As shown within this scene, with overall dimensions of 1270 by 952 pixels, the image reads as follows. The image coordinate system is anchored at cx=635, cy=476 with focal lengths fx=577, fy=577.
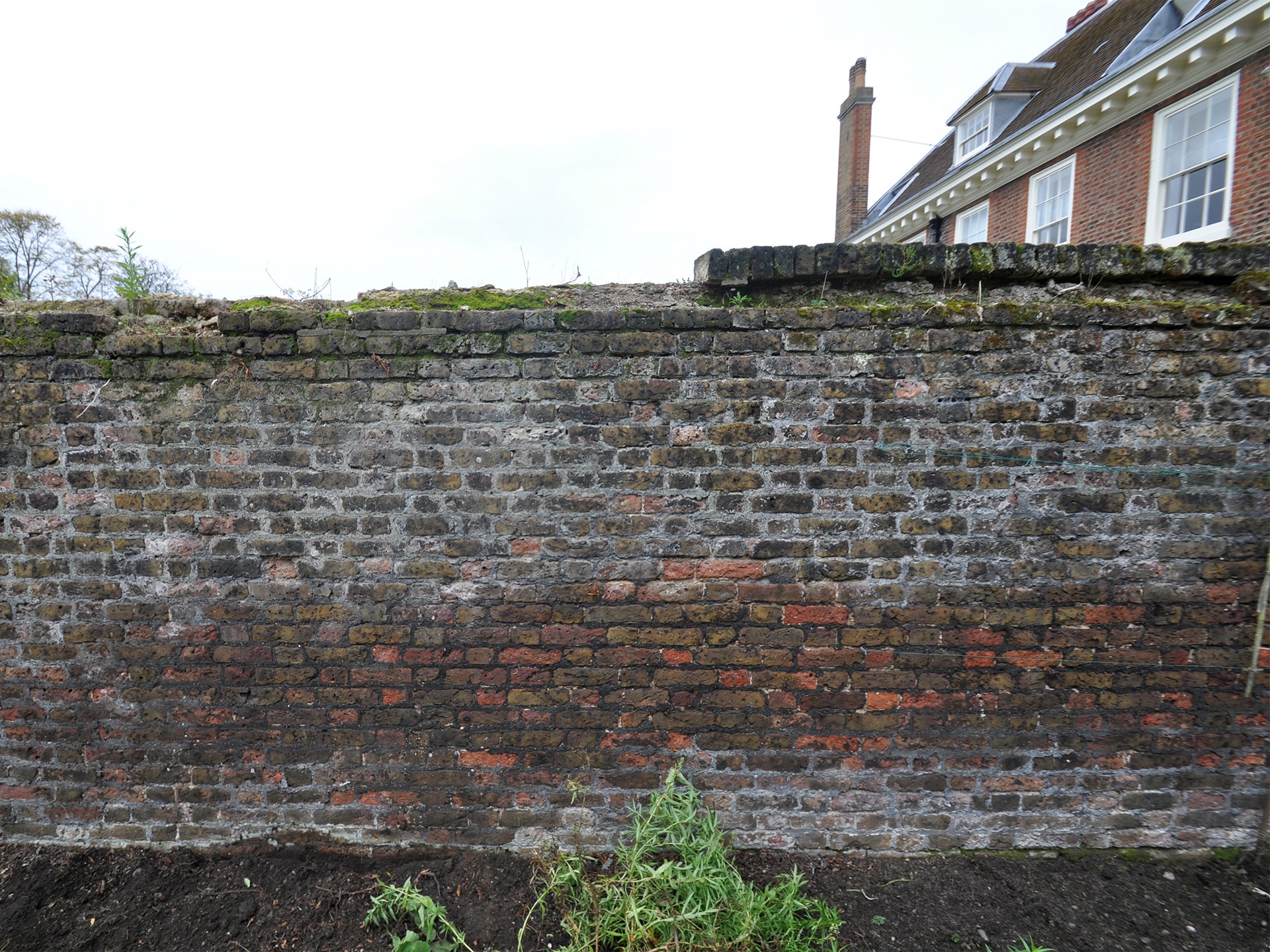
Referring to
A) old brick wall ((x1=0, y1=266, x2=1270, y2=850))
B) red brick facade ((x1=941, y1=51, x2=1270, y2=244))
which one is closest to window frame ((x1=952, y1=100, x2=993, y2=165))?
red brick facade ((x1=941, y1=51, x2=1270, y2=244))

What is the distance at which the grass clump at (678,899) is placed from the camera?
211 cm

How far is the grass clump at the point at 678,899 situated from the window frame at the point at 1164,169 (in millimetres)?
8224

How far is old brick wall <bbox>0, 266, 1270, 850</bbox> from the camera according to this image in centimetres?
243

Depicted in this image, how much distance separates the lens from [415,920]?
2.38 metres

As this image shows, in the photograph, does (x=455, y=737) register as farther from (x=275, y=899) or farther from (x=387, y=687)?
(x=275, y=899)

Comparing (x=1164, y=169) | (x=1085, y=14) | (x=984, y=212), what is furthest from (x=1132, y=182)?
(x=1085, y=14)

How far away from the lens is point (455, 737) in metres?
2.57

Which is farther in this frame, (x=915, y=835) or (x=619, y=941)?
(x=915, y=835)

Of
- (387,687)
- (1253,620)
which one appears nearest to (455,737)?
(387,687)

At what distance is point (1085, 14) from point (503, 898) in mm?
19816

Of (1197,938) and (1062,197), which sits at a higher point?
(1062,197)

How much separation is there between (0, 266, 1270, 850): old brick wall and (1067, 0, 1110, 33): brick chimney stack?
16425 mm

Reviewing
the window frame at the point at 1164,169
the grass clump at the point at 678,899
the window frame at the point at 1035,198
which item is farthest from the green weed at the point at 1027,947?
the window frame at the point at 1035,198

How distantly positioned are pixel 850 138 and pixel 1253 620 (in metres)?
19.0
